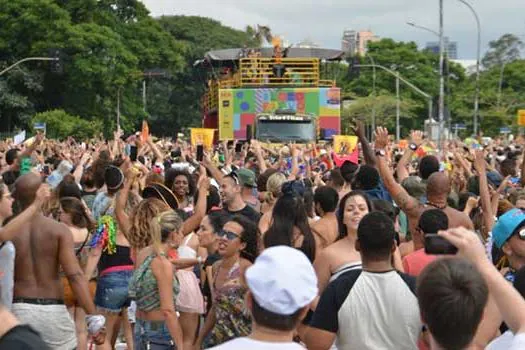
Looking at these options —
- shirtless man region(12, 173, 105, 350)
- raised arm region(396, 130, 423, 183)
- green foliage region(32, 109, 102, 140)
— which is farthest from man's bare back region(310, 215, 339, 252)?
green foliage region(32, 109, 102, 140)

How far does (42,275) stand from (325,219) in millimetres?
2332

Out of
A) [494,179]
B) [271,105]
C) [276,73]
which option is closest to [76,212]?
[494,179]

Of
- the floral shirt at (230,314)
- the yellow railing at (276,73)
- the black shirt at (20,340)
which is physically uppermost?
the yellow railing at (276,73)

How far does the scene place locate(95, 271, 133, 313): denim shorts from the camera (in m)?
9.41

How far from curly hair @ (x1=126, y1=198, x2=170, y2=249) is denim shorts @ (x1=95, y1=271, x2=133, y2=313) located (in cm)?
125

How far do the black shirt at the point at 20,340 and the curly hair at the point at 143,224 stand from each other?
380 cm

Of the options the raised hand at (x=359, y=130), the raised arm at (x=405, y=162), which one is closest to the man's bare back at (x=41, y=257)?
the raised hand at (x=359, y=130)

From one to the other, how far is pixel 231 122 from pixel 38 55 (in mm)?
24327

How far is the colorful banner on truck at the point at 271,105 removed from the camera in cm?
3494

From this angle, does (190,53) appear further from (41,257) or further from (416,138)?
(41,257)

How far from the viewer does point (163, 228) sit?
751cm

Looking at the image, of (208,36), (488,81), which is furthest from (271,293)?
(208,36)

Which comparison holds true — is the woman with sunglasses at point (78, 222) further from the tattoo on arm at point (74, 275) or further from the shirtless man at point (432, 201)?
the shirtless man at point (432, 201)

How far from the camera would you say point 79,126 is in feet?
162
